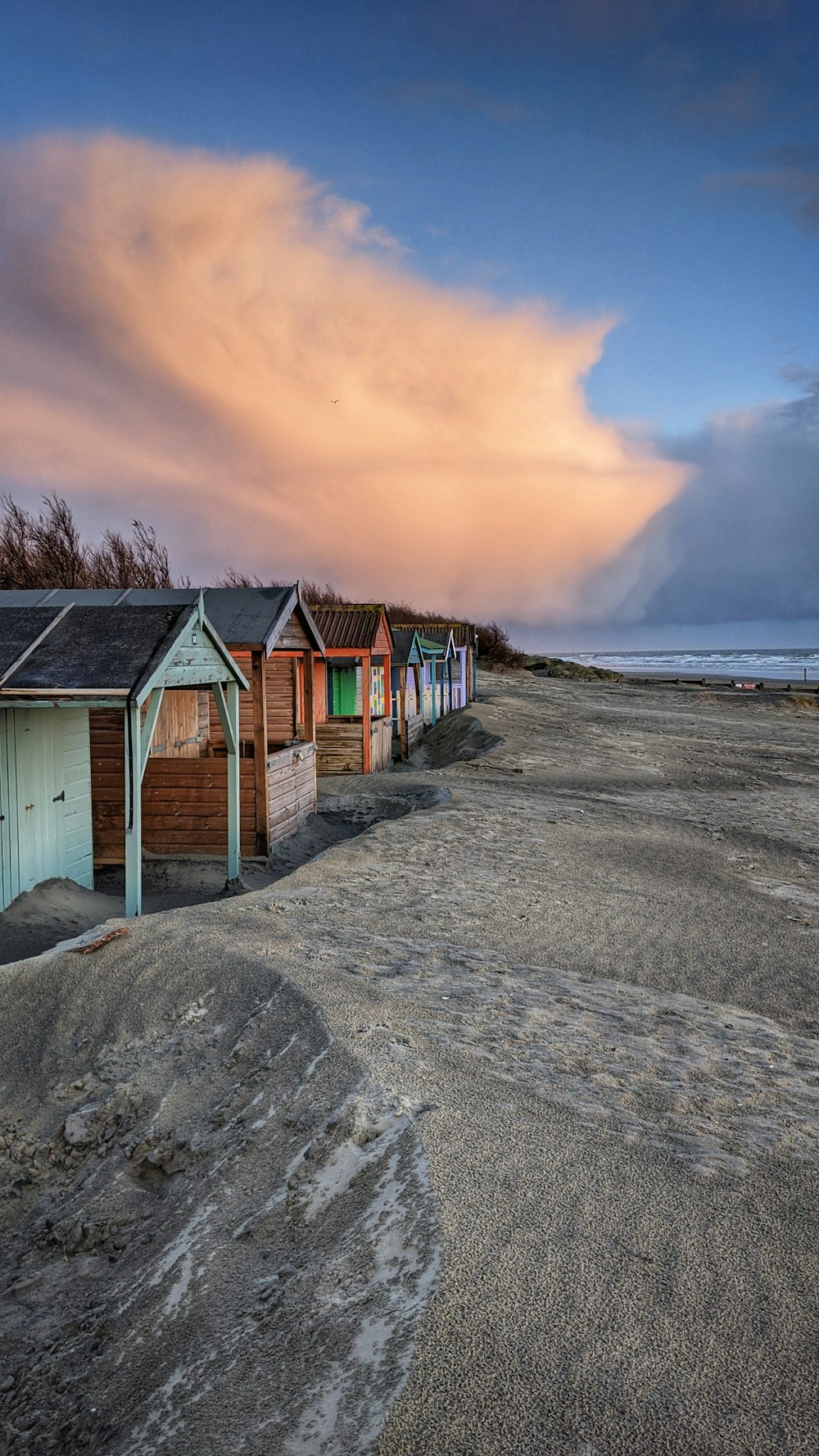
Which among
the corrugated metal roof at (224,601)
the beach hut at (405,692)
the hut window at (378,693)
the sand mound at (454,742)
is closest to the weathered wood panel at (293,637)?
the corrugated metal roof at (224,601)

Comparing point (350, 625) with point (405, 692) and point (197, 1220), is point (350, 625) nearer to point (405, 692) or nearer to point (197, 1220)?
point (405, 692)

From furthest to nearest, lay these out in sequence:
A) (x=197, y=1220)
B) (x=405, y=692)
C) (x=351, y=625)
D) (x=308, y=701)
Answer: (x=405, y=692)
(x=351, y=625)
(x=308, y=701)
(x=197, y=1220)

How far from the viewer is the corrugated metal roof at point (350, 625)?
20.5 meters

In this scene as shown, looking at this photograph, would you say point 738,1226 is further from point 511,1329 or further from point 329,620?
point 329,620

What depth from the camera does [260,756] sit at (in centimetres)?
1184

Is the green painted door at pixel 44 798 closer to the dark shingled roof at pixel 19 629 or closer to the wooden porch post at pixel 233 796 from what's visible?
the dark shingled roof at pixel 19 629

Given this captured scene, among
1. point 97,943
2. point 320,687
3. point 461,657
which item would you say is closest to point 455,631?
point 461,657

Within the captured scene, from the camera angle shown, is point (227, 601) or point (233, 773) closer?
point (233, 773)

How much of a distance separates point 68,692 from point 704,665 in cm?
10418

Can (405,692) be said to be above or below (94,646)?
below

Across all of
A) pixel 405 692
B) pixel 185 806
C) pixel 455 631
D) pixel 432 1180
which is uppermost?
pixel 455 631

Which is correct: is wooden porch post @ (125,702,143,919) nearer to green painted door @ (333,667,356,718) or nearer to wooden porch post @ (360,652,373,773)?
wooden porch post @ (360,652,373,773)

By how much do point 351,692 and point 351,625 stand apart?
1.69m

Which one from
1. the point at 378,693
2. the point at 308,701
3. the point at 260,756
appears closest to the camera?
the point at 260,756
